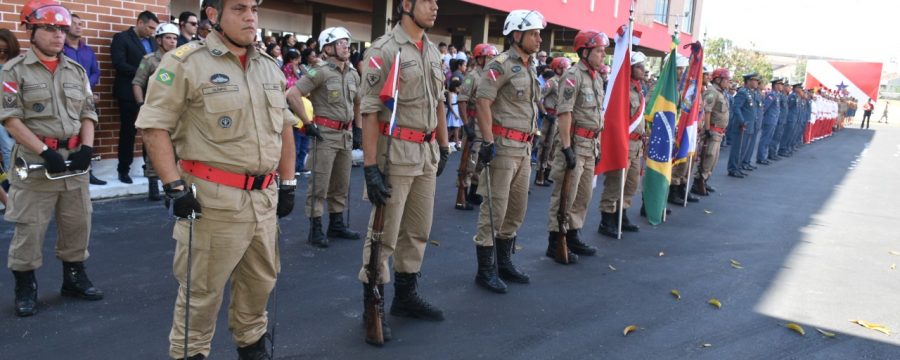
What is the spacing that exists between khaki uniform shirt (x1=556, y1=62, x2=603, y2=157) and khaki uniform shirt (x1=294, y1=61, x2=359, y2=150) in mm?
2005

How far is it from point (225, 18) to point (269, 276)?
1.24m

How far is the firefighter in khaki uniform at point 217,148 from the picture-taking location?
2.77 metres

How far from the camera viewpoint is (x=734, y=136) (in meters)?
12.4

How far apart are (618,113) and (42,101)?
478cm

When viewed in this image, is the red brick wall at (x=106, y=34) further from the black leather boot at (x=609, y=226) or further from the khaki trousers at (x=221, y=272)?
the black leather boot at (x=609, y=226)

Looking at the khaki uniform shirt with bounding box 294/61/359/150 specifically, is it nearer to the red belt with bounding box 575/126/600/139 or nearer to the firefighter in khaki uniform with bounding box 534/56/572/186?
the red belt with bounding box 575/126/600/139

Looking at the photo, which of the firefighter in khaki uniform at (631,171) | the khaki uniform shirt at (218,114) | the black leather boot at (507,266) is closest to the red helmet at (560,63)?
the firefighter in khaki uniform at (631,171)

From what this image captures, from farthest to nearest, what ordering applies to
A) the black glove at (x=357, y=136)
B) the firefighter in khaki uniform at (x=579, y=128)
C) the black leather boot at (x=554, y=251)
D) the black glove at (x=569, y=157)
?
1. the black glove at (x=357, y=136)
2. the black leather boot at (x=554, y=251)
3. the firefighter in khaki uniform at (x=579, y=128)
4. the black glove at (x=569, y=157)

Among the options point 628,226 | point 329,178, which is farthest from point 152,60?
point 628,226

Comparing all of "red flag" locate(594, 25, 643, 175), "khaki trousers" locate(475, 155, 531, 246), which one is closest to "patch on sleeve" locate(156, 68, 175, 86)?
"khaki trousers" locate(475, 155, 531, 246)

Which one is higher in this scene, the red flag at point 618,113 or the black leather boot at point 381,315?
the red flag at point 618,113

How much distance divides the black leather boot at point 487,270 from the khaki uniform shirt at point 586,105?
146 centimetres

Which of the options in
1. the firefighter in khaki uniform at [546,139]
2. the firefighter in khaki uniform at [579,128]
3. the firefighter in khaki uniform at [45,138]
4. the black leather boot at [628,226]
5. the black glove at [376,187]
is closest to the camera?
the black glove at [376,187]

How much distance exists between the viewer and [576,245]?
6258mm
